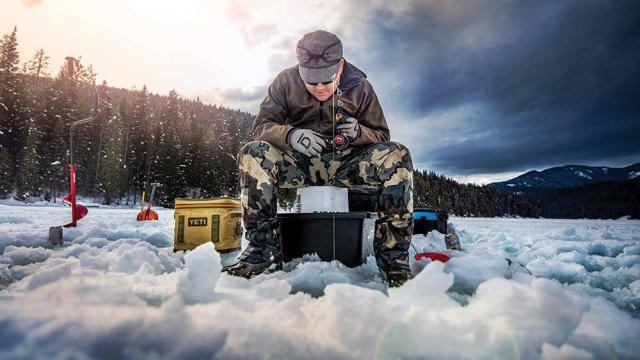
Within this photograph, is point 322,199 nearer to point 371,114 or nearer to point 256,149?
point 256,149

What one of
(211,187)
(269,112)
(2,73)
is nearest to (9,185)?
(2,73)

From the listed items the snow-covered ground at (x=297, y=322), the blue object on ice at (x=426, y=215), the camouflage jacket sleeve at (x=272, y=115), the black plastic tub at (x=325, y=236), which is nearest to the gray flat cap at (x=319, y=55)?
the camouflage jacket sleeve at (x=272, y=115)

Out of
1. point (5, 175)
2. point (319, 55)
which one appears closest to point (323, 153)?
point (319, 55)

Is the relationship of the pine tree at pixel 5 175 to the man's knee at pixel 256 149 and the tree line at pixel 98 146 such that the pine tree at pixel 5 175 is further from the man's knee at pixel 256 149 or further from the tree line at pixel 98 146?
the man's knee at pixel 256 149

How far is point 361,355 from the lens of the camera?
92 centimetres

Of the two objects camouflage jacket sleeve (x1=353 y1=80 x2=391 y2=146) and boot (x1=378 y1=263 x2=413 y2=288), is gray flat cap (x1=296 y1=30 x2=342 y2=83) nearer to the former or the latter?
camouflage jacket sleeve (x1=353 y1=80 x2=391 y2=146)

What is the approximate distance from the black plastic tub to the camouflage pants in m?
0.23

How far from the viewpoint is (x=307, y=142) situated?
8.99 feet

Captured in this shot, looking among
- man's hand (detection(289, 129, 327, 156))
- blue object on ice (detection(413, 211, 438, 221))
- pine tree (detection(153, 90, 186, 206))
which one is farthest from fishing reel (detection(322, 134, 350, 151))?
pine tree (detection(153, 90, 186, 206))

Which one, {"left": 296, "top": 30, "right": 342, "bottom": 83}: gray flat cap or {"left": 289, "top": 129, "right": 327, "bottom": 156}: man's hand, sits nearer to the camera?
{"left": 289, "top": 129, "right": 327, "bottom": 156}: man's hand

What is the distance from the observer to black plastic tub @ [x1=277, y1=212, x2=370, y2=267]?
277cm

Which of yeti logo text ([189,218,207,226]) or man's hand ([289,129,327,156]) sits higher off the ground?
man's hand ([289,129,327,156])

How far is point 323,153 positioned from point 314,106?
500mm

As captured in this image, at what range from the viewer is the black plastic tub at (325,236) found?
2.77 meters
